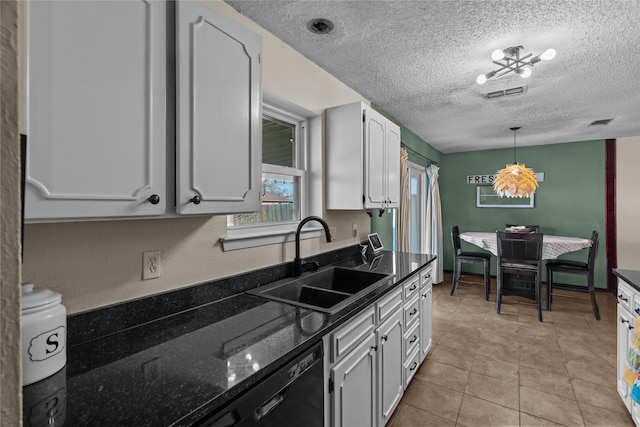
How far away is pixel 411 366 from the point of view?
223 cm

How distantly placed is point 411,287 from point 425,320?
564 mm

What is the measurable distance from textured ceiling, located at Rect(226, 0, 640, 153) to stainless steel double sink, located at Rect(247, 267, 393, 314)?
1.50m

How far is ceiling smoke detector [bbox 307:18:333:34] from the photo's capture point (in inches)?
69.9

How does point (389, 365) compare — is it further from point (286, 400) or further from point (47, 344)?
point (47, 344)

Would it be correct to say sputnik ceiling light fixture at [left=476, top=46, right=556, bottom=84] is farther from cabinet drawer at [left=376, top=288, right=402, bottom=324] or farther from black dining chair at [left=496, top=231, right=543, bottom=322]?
black dining chair at [left=496, top=231, right=543, bottom=322]

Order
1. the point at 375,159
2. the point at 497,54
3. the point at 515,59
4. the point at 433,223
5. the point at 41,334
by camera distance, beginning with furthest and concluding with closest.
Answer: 1. the point at 433,223
2. the point at 375,159
3. the point at 515,59
4. the point at 497,54
5. the point at 41,334

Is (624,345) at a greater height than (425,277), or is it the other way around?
(425,277)

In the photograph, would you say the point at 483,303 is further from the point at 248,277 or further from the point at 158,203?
the point at 158,203

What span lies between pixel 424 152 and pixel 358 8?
3536 millimetres

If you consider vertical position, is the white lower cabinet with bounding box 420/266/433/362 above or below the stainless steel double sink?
below

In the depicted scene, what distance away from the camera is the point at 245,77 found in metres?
1.29

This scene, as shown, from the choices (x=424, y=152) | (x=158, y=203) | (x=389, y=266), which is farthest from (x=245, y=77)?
(x=424, y=152)

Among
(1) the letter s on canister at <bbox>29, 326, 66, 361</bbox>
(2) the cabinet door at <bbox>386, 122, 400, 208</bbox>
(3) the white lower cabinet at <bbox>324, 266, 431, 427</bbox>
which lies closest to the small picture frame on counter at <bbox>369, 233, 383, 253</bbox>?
(2) the cabinet door at <bbox>386, 122, 400, 208</bbox>

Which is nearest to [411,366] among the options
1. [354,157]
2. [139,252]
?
[354,157]
